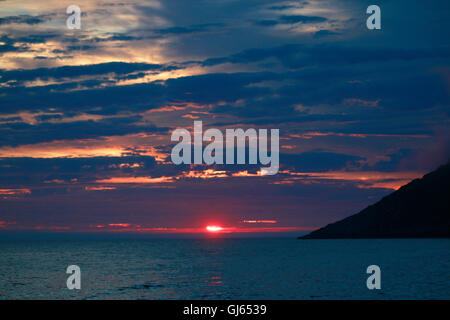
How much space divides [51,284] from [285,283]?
2973 centimetres

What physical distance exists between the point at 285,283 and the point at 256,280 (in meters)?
6.37

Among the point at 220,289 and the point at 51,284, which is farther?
the point at 51,284

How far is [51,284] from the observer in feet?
228

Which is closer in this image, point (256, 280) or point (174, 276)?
point (256, 280)
